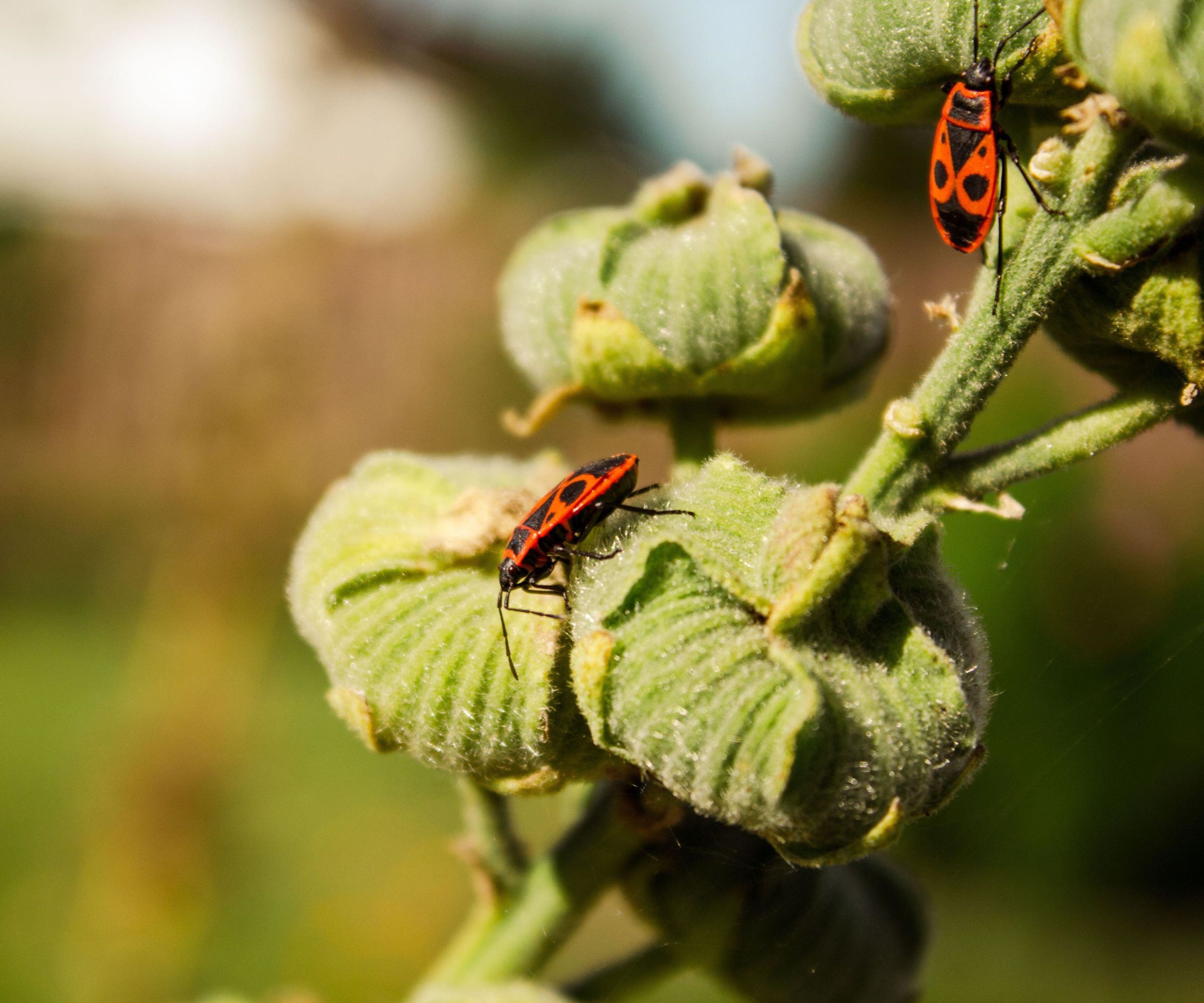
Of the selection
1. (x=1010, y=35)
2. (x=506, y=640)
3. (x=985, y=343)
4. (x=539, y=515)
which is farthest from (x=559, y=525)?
(x=1010, y=35)

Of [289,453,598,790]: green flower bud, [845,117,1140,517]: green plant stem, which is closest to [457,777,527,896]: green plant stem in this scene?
[289,453,598,790]: green flower bud

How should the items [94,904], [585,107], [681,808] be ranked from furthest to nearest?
[585,107] < [94,904] < [681,808]

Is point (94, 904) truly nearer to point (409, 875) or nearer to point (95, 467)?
point (409, 875)

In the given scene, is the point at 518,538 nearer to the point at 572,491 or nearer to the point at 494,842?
the point at 572,491

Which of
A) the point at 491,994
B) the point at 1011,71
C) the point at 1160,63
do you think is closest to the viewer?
the point at 1160,63

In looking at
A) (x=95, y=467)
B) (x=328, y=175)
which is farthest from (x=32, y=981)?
(x=328, y=175)

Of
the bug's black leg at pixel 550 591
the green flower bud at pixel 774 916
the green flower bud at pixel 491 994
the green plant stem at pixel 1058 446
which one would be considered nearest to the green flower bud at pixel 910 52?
the green plant stem at pixel 1058 446

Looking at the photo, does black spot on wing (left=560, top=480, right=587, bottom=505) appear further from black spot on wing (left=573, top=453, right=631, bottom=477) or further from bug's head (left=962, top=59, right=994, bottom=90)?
bug's head (left=962, top=59, right=994, bottom=90)
